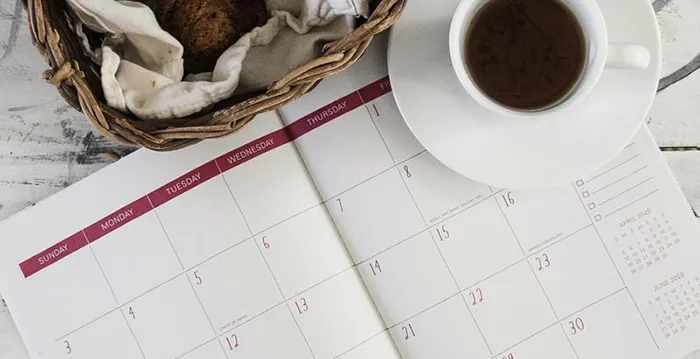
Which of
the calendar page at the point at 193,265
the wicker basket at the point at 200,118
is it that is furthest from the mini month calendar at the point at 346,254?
the wicker basket at the point at 200,118

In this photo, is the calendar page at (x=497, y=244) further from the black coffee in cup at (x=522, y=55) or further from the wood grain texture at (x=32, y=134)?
the wood grain texture at (x=32, y=134)

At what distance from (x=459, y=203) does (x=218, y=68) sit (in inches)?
10.6

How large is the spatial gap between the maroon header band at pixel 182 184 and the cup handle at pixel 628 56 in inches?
9.5

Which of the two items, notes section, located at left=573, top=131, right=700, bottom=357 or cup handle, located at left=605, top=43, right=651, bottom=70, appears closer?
cup handle, located at left=605, top=43, right=651, bottom=70

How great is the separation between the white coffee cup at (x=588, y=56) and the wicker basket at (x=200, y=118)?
7 centimetres

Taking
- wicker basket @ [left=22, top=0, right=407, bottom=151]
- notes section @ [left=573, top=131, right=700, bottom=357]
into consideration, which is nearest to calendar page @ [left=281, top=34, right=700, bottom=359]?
notes section @ [left=573, top=131, right=700, bottom=357]

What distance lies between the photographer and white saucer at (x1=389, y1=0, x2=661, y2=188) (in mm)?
685

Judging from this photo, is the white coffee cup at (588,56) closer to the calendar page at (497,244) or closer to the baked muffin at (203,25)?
the calendar page at (497,244)

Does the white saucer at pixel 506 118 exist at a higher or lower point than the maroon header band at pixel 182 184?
lower

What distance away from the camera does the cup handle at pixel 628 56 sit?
0.62 m

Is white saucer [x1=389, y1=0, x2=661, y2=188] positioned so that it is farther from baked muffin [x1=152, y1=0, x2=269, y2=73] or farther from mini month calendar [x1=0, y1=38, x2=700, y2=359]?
baked muffin [x1=152, y1=0, x2=269, y2=73]

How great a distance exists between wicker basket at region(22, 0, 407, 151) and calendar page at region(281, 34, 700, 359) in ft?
0.38

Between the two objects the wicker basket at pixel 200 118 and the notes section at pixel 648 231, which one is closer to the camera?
the wicker basket at pixel 200 118

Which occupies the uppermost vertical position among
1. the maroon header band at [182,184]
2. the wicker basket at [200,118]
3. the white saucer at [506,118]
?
the wicker basket at [200,118]
